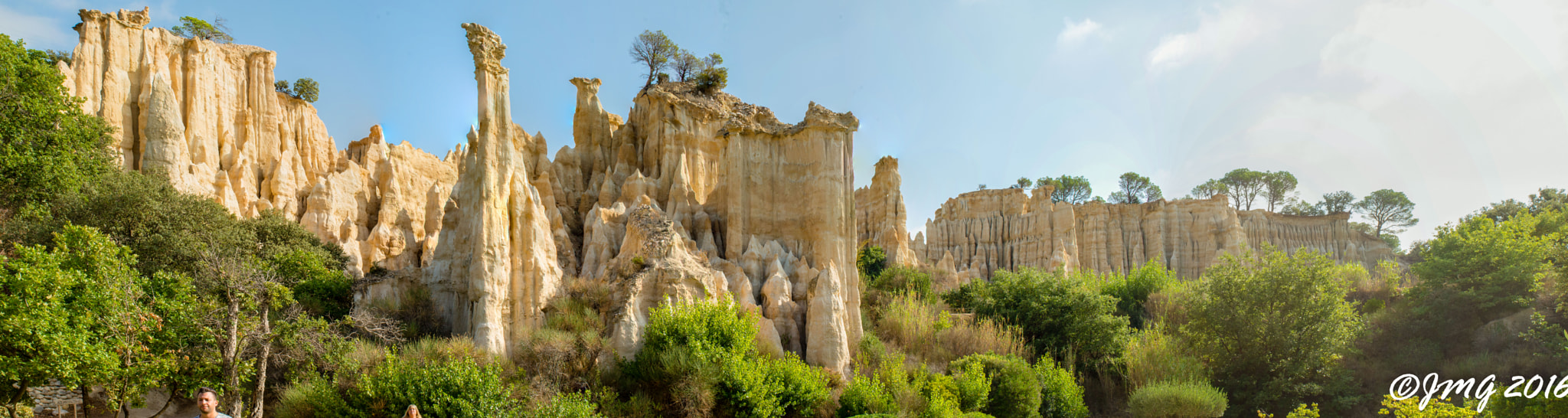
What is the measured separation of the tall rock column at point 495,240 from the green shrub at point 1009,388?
404 inches

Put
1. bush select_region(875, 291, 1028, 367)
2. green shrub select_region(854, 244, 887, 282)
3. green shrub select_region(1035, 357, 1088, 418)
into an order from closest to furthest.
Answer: green shrub select_region(1035, 357, 1088, 418) < bush select_region(875, 291, 1028, 367) < green shrub select_region(854, 244, 887, 282)

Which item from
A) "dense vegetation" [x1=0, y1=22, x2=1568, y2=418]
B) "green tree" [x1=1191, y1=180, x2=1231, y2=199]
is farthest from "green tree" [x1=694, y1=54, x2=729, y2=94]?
"green tree" [x1=1191, y1=180, x2=1231, y2=199]

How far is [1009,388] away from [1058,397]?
1815mm

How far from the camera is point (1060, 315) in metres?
22.2

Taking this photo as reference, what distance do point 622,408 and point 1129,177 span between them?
6569cm

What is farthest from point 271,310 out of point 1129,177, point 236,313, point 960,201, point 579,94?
point 1129,177

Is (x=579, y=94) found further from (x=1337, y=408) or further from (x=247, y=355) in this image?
(x=1337, y=408)

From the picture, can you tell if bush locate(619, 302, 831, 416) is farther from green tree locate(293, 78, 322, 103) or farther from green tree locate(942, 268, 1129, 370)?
green tree locate(293, 78, 322, 103)

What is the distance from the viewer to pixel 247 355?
13.2 meters

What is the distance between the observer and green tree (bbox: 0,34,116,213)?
16.0 meters

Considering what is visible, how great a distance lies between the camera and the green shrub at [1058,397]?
18000mm

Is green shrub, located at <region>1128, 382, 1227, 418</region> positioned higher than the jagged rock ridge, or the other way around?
the jagged rock ridge

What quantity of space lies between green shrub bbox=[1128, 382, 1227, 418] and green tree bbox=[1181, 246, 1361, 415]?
262 cm

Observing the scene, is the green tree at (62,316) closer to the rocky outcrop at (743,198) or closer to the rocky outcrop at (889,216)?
the rocky outcrop at (743,198)
